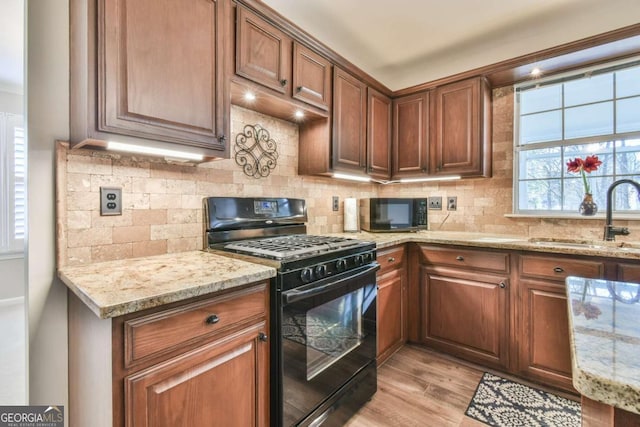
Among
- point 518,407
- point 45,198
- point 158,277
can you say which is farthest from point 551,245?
point 45,198

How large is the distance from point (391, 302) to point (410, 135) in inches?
60.3

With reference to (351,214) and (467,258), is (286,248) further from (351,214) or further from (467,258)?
(467,258)

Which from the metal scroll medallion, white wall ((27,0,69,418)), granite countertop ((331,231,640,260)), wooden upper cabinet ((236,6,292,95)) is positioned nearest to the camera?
white wall ((27,0,69,418))

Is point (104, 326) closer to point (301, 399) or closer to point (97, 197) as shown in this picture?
point (97, 197)

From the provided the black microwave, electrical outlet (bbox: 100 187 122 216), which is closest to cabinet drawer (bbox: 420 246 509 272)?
the black microwave

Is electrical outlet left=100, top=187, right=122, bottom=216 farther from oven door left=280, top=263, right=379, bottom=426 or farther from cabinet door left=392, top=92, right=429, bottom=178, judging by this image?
cabinet door left=392, top=92, right=429, bottom=178

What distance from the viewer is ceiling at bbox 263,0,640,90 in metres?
2.01

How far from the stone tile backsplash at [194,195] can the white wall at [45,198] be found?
0.15 ft

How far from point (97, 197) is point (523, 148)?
304 centimetres

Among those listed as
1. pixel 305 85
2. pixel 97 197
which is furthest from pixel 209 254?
pixel 305 85

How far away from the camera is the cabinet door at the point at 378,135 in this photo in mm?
2602

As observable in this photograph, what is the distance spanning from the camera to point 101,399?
0.93m

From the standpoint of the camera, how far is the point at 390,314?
7.30 feet

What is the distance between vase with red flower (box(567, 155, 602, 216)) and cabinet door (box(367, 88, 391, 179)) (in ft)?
4.49
